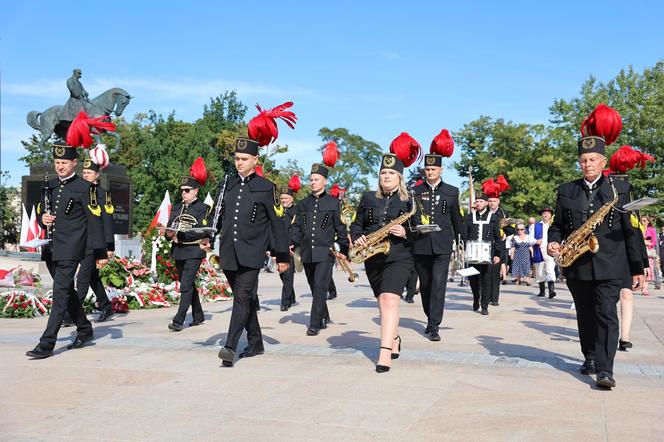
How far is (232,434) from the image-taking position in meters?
4.55

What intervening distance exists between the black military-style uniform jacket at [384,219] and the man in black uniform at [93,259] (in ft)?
10.3

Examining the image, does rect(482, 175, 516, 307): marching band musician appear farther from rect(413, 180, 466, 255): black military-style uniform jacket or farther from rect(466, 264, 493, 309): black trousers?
rect(413, 180, 466, 255): black military-style uniform jacket

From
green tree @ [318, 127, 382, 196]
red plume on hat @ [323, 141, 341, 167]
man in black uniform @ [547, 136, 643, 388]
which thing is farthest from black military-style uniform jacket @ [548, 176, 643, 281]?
green tree @ [318, 127, 382, 196]

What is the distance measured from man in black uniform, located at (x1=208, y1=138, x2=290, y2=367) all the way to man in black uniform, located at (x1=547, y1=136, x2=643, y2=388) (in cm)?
268

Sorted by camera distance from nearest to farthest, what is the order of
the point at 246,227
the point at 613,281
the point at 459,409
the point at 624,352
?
1. the point at 459,409
2. the point at 613,281
3. the point at 246,227
4. the point at 624,352

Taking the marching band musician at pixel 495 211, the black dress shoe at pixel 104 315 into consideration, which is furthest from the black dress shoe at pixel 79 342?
the marching band musician at pixel 495 211

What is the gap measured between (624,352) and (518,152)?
168 ft

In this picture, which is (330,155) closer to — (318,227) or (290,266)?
(318,227)

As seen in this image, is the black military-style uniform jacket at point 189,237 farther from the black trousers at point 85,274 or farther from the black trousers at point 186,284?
the black trousers at point 85,274

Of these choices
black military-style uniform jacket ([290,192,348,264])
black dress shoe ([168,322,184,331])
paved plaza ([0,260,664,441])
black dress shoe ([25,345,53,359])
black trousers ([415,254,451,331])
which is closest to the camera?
paved plaza ([0,260,664,441])

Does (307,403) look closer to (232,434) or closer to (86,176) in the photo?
(232,434)

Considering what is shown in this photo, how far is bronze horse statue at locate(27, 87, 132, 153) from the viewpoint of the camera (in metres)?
27.3

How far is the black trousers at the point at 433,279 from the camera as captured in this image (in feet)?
29.9

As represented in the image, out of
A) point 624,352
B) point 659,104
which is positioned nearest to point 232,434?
point 624,352
